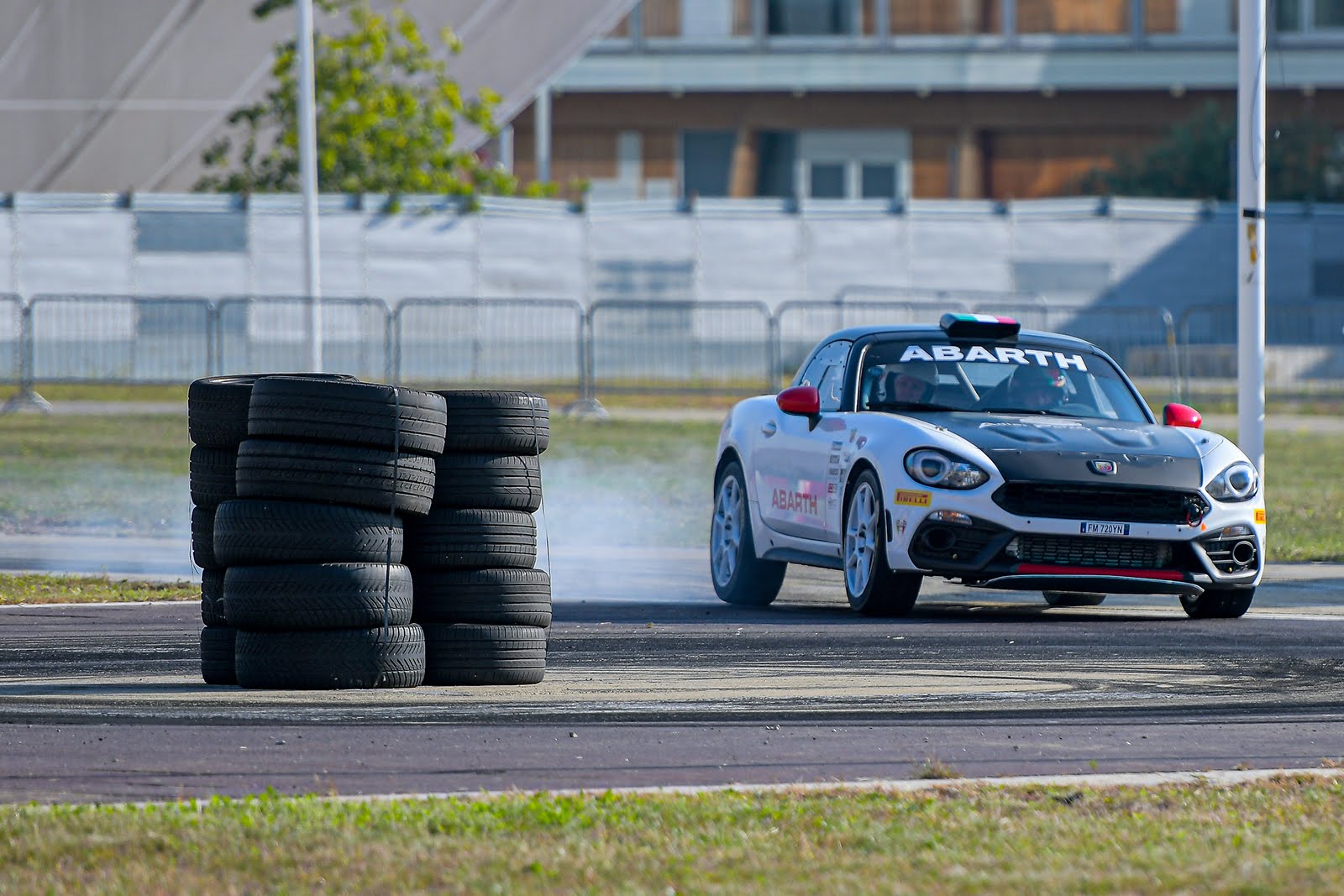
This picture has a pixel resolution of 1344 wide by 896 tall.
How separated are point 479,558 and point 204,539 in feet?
3.74

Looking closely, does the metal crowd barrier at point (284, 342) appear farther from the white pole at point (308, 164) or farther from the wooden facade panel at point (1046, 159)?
the wooden facade panel at point (1046, 159)

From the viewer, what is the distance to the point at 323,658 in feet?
28.0

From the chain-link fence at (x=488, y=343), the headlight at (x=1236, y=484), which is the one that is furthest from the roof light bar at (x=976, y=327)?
the chain-link fence at (x=488, y=343)

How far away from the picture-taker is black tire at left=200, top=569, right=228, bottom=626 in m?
8.84

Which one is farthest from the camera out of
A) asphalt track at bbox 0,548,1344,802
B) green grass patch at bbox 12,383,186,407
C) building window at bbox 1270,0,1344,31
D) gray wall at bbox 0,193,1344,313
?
building window at bbox 1270,0,1344,31

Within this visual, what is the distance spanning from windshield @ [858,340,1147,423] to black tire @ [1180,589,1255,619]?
1.09 meters

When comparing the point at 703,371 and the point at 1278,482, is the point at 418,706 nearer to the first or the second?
the point at 1278,482

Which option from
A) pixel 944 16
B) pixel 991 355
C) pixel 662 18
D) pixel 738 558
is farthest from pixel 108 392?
pixel 944 16

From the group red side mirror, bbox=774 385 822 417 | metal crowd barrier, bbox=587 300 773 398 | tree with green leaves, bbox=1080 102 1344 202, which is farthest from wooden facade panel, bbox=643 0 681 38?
red side mirror, bbox=774 385 822 417

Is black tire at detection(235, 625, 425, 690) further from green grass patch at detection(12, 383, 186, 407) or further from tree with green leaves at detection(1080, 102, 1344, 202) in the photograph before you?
tree with green leaves at detection(1080, 102, 1344, 202)

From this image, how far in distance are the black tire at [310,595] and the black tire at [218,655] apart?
298mm

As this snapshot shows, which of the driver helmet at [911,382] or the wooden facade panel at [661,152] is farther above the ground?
the wooden facade panel at [661,152]

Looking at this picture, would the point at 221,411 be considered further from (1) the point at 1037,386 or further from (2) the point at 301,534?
(1) the point at 1037,386

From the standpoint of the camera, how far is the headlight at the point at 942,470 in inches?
452
